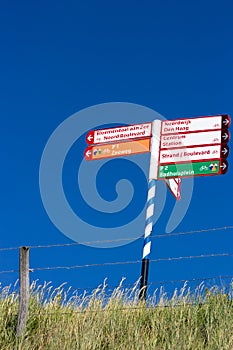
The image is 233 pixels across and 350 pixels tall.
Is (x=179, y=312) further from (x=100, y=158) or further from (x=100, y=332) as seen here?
(x=100, y=158)

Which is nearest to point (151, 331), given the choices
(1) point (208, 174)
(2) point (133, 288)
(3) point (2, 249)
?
(2) point (133, 288)

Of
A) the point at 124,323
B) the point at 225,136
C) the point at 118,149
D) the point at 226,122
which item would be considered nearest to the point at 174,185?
the point at 118,149

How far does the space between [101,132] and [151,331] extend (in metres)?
5.32

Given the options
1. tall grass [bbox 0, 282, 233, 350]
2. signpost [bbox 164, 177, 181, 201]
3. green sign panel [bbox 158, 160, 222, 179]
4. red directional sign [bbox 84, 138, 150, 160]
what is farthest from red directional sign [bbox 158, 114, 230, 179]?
tall grass [bbox 0, 282, 233, 350]

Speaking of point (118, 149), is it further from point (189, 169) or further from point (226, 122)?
point (226, 122)

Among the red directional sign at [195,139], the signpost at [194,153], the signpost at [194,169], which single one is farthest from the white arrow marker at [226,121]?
the signpost at [194,169]

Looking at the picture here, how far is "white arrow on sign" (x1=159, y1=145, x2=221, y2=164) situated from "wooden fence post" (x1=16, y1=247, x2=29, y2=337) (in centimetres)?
402

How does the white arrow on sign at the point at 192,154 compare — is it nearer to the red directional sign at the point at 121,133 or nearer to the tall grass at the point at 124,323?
the red directional sign at the point at 121,133

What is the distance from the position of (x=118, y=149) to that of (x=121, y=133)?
0.35m

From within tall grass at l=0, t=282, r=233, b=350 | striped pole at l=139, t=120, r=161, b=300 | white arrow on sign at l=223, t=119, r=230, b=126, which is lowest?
tall grass at l=0, t=282, r=233, b=350

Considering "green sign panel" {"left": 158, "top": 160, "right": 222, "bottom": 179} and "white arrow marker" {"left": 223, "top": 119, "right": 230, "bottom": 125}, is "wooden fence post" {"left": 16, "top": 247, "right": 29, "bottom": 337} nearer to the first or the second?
"green sign panel" {"left": 158, "top": 160, "right": 222, "bottom": 179}

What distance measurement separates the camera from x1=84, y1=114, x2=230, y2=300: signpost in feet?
38.1

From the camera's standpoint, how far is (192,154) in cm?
1180

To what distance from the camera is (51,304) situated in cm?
941
